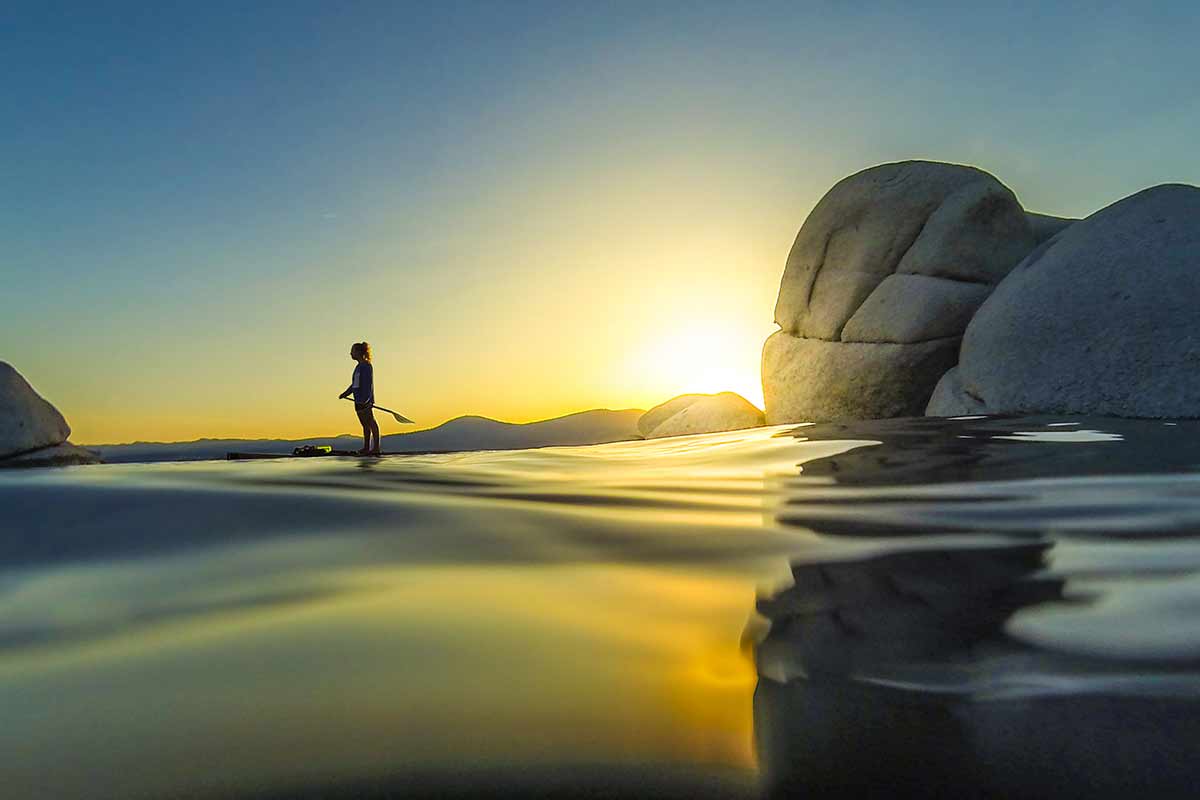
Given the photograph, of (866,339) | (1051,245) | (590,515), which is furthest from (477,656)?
(866,339)

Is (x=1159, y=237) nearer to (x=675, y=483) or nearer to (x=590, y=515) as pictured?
(x=675, y=483)

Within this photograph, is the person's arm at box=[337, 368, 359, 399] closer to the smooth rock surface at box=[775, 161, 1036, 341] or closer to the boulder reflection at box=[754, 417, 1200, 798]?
the smooth rock surface at box=[775, 161, 1036, 341]

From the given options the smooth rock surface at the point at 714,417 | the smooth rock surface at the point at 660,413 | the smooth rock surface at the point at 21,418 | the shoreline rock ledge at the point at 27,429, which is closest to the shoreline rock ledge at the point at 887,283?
the smooth rock surface at the point at 714,417

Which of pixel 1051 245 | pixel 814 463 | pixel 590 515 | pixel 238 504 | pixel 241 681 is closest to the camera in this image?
pixel 241 681

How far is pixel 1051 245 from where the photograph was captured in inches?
259

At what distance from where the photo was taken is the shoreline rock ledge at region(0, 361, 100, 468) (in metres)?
9.94

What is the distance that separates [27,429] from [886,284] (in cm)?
1126

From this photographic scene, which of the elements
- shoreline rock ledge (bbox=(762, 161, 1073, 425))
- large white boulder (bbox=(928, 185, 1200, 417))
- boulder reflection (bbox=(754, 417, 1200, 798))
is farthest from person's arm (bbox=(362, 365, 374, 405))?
boulder reflection (bbox=(754, 417, 1200, 798))

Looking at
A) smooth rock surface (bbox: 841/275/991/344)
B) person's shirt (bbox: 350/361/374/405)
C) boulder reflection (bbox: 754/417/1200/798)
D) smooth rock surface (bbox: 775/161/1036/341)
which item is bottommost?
boulder reflection (bbox: 754/417/1200/798)

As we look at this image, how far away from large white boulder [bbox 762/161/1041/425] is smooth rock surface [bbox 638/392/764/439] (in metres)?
1.28

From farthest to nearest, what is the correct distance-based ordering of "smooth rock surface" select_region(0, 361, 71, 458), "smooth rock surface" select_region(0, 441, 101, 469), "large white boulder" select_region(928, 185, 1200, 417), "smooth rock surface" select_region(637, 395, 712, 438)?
"smooth rock surface" select_region(637, 395, 712, 438), "smooth rock surface" select_region(0, 361, 71, 458), "smooth rock surface" select_region(0, 441, 101, 469), "large white boulder" select_region(928, 185, 1200, 417)

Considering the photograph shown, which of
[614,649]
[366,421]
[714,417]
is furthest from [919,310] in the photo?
[614,649]

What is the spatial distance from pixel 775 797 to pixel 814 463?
239cm

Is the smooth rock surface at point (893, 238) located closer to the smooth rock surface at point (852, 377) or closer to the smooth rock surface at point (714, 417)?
the smooth rock surface at point (852, 377)
